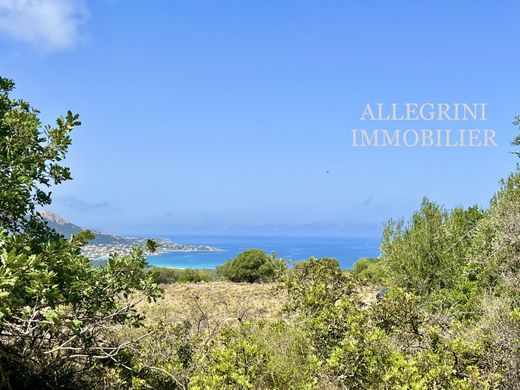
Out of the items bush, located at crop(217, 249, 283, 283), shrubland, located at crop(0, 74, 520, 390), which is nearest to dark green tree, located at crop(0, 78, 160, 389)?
shrubland, located at crop(0, 74, 520, 390)

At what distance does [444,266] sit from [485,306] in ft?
24.2

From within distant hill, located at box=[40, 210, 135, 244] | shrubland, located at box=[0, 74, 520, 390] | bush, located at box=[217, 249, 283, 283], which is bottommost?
shrubland, located at box=[0, 74, 520, 390]

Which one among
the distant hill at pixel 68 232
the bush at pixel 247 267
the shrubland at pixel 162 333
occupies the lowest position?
the shrubland at pixel 162 333

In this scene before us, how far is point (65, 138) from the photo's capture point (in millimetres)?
5820

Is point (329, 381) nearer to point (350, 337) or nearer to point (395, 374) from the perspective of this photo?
point (350, 337)

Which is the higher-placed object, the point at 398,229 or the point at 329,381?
the point at 398,229

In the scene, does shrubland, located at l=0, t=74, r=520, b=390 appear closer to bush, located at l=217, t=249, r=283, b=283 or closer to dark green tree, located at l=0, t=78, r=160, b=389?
dark green tree, located at l=0, t=78, r=160, b=389

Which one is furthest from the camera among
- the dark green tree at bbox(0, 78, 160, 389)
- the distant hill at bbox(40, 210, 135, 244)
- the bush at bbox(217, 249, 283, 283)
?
the bush at bbox(217, 249, 283, 283)

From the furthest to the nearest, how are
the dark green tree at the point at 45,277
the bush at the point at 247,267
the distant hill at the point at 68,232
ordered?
1. the bush at the point at 247,267
2. the distant hill at the point at 68,232
3. the dark green tree at the point at 45,277

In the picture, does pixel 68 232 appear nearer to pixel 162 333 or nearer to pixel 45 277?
pixel 162 333

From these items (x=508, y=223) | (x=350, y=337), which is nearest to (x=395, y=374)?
(x=350, y=337)

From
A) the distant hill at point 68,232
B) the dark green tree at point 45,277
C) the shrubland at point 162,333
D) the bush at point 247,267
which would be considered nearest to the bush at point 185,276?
the bush at point 247,267

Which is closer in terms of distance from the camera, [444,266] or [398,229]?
[444,266]

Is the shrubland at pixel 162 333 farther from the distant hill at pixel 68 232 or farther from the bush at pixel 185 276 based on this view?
the bush at pixel 185 276
